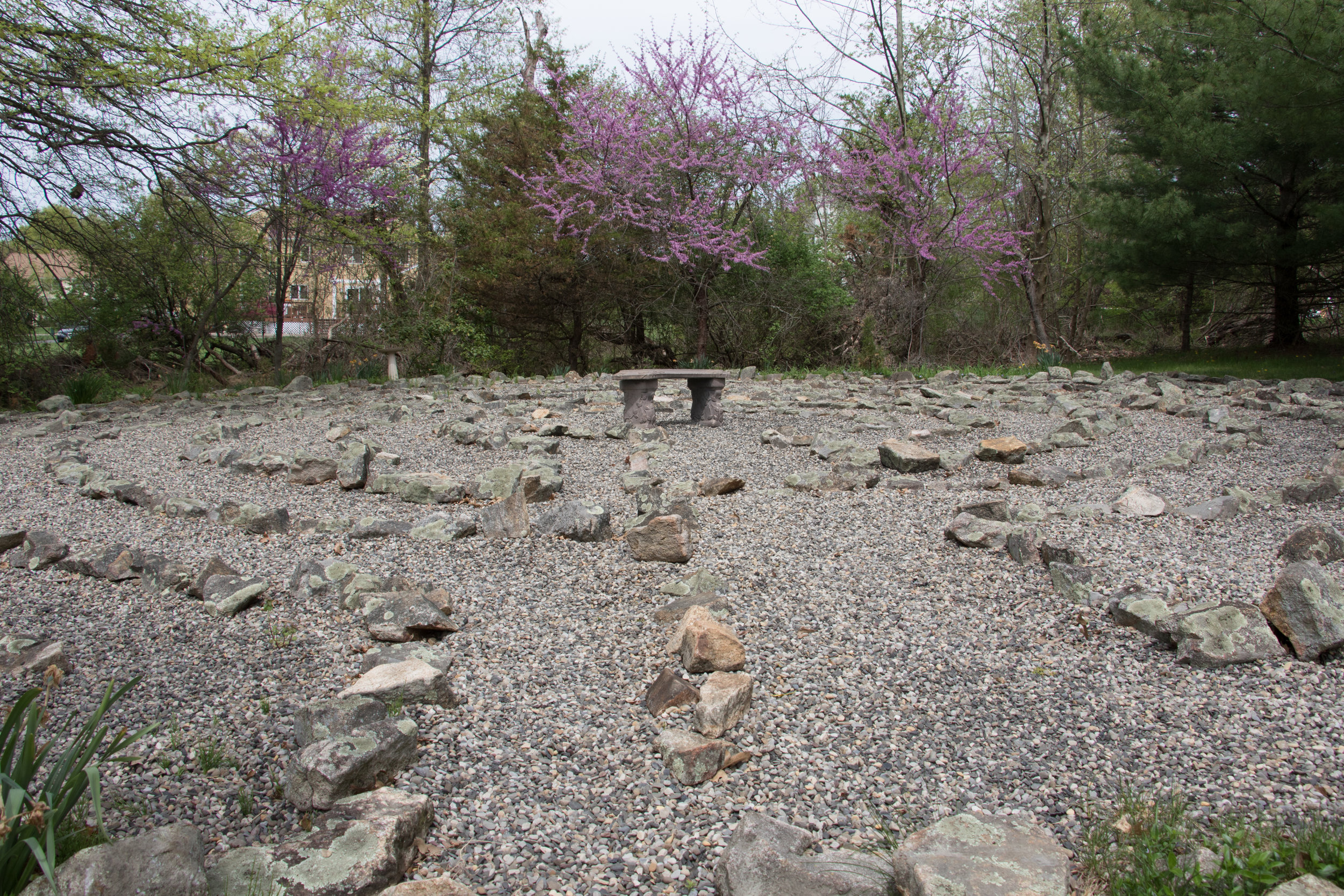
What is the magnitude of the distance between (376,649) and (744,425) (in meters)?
4.10

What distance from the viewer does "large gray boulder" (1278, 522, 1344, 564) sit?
2594mm

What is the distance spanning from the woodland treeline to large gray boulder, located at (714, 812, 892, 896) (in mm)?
6724

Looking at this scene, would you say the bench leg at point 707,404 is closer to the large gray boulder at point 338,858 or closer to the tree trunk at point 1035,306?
the large gray boulder at point 338,858

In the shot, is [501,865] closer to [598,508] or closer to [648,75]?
[598,508]

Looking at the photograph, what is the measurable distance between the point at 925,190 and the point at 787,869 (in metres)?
10.3

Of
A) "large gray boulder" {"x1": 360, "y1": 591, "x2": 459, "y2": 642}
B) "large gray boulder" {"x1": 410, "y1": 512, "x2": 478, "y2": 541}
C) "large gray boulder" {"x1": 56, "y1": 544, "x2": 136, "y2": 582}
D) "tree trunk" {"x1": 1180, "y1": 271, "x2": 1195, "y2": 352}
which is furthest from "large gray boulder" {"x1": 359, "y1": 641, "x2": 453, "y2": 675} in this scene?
"tree trunk" {"x1": 1180, "y1": 271, "x2": 1195, "y2": 352}

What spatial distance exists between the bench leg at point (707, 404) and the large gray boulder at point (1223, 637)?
4093mm

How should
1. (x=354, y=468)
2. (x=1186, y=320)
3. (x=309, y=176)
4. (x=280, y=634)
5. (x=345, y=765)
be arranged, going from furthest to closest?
(x=1186, y=320) → (x=309, y=176) → (x=354, y=468) → (x=280, y=634) → (x=345, y=765)

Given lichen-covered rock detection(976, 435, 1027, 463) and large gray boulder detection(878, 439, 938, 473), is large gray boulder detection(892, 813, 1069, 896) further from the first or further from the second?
lichen-covered rock detection(976, 435, 1027, 463)

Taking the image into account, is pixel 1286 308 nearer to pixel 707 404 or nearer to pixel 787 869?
pixel 707 404

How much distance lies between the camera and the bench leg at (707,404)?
6.12 metres

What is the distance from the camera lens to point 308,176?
9031mm

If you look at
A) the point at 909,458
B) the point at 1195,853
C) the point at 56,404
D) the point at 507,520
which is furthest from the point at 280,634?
the point at 56,404

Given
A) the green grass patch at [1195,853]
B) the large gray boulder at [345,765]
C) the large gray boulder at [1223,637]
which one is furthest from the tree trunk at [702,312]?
the green grass patch at [1195,853]
